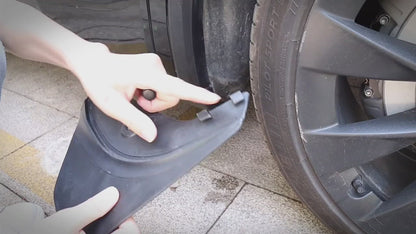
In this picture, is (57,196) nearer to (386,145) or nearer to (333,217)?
(333,217)

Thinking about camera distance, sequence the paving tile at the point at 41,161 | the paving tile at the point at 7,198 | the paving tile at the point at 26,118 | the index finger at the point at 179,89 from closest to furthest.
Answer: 1. the index finger at the point at 179,89
2. the paving tile at the point at 7,198
3. the paving tile at the point at 41,161
4. the paving tile at the point at 26,118

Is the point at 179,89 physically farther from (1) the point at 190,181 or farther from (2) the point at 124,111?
(1) the point at 190,181

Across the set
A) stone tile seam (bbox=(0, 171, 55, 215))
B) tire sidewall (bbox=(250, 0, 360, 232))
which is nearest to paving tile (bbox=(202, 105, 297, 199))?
tire sidewall (bbox=(250, 0, 360, 232))

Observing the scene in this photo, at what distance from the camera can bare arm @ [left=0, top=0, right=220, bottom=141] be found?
93 cm

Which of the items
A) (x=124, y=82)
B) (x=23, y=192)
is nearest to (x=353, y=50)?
(x=124, y=82)

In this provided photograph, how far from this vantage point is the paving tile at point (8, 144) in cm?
224

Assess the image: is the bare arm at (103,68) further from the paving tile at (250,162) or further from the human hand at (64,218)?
the paving tile at (250,162)

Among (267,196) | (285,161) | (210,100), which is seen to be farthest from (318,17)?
(267,196)

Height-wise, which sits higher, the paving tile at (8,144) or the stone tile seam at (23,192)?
the stone tile seam at (23,192)

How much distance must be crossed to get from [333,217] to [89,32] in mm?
1197

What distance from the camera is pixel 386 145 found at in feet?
3.83

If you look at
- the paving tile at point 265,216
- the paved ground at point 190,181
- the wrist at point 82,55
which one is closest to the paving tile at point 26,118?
the paved ground at point 190,181

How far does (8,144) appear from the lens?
2.29m

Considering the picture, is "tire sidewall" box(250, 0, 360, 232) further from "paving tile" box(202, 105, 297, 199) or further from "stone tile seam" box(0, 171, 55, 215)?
"stone tile seam" box(0, 171, 55, 215)
